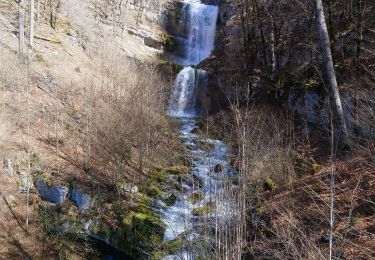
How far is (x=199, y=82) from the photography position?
84.1 feet

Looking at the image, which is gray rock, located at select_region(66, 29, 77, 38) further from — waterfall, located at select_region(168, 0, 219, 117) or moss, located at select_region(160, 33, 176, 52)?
moss, located at select_region(160, 33, 176, 52)

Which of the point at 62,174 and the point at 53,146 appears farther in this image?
the point at 53,146

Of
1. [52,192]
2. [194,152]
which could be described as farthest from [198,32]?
[52,192]

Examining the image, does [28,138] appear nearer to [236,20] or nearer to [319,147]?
[319,147]

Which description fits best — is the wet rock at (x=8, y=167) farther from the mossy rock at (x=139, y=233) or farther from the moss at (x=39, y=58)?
the moss at (x=39, y=58)

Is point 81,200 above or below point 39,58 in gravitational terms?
below

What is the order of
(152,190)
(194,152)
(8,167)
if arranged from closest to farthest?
(8,167) → (152,190) → (194,152)

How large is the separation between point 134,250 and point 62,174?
155 inches

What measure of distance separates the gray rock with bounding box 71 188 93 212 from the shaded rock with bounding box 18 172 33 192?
141 centimetres

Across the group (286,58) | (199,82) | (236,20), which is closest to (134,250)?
(286,58)

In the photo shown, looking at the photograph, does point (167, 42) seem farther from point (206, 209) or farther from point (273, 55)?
point (206, 209)

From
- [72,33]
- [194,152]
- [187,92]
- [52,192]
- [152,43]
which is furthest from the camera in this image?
[152,43]

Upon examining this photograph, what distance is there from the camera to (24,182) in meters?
11.8

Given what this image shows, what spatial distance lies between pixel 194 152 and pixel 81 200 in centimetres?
605
